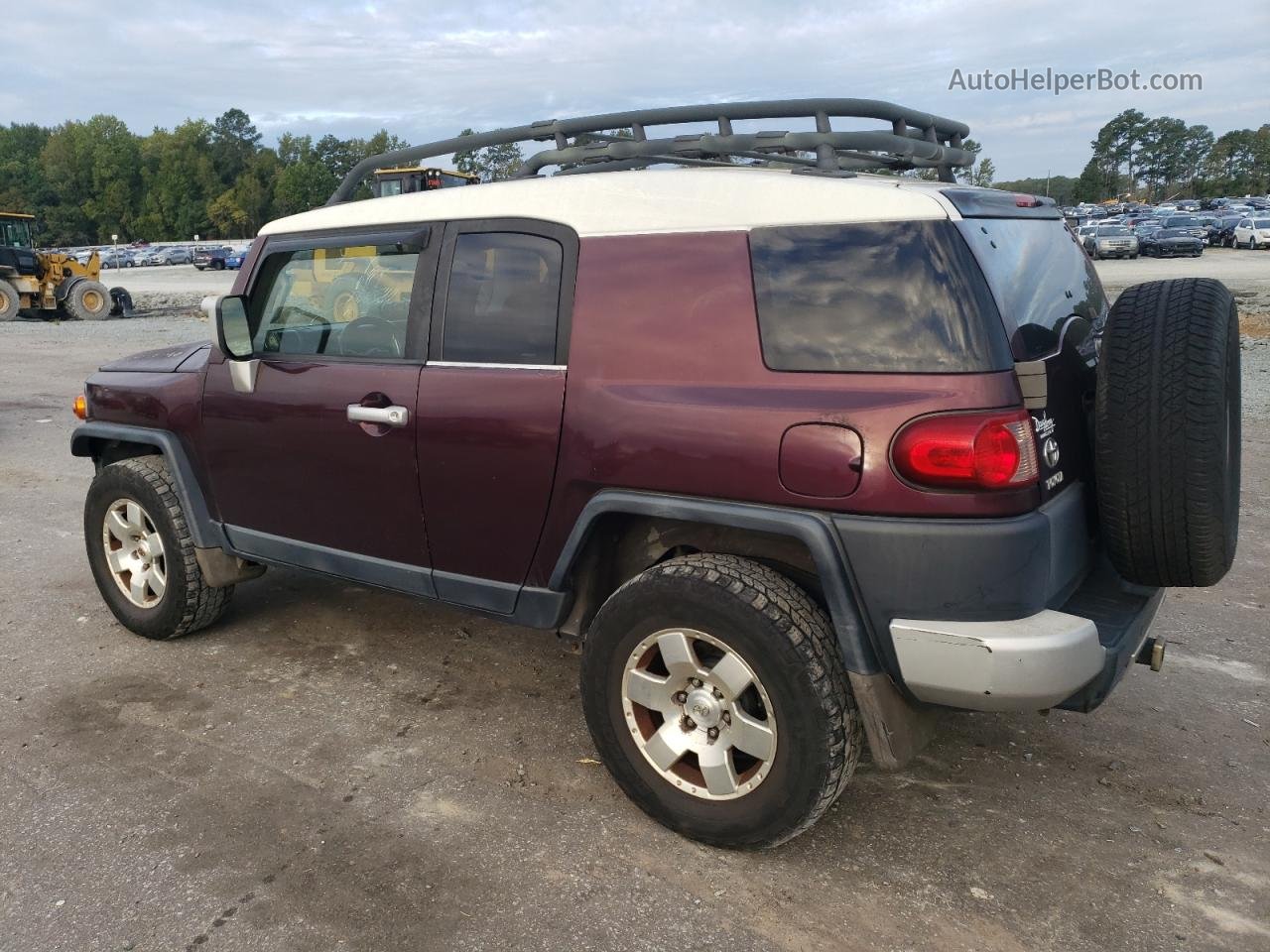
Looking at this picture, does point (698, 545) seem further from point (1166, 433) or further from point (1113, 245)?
point (1113, 245)

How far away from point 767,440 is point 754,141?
1.15 meters

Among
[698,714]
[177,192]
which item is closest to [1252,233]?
[698,714]

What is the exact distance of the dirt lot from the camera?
2.62 meters

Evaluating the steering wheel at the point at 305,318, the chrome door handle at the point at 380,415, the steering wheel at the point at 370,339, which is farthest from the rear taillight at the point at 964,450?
the steering wheel at the point at 305,318

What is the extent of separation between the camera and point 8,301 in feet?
80.9

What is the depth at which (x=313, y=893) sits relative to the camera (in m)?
2.75

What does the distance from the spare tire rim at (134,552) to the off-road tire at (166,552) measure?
3cm

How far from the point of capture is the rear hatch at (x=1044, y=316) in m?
2.61

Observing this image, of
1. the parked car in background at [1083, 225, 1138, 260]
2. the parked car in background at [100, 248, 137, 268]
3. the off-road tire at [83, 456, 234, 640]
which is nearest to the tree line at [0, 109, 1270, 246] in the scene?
the parked car in background at [100, 248, 137, 268]

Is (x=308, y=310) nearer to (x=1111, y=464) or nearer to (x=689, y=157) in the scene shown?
(x=689, y=157)

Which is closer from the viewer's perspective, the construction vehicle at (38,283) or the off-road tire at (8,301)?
the off-road tire at (8,301)

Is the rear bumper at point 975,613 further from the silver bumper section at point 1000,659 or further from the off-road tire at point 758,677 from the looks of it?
the off-road tire at point 758,677

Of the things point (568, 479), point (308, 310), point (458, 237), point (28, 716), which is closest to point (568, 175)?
point (458, 237)

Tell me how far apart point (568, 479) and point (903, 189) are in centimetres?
126
